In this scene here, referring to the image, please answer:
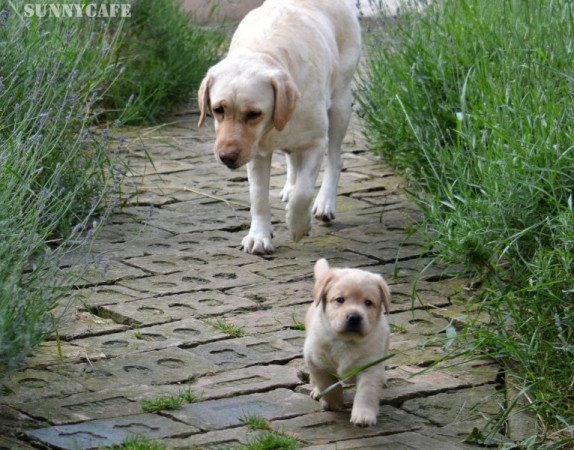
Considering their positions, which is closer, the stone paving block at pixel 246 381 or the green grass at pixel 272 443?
the green grass at pixel 272 443

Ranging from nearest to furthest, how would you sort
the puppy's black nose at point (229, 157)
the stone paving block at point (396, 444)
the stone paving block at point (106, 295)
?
the stone paving block at point (396, 444) → the stone paving block at point (106, 295) → the puppy's black nose at point (229, 157)

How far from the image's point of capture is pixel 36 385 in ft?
14.2

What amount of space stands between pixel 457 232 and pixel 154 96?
404cm

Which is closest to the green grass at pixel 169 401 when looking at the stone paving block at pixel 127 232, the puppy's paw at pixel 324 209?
the stone paving block at pixel 127 232

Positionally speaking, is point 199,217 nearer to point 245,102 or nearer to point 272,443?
point 245,102

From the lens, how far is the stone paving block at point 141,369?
4410 millimetres

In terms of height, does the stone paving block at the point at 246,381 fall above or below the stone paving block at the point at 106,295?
above

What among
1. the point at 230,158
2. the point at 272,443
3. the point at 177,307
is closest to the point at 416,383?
the point at 272,443

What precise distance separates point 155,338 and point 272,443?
1.19 metres

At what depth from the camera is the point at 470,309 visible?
4.86 metres

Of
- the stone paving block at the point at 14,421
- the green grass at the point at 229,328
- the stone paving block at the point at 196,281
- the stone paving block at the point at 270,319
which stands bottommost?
the stone paving block at the point at 196,281

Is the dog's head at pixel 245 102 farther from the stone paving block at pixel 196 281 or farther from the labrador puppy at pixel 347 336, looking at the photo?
the labrador puppy at pixel 347 336

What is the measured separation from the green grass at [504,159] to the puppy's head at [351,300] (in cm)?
43

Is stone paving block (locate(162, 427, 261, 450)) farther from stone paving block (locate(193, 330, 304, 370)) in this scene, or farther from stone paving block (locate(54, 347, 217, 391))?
stone paving block (locate(193, 330, 304, 370))
